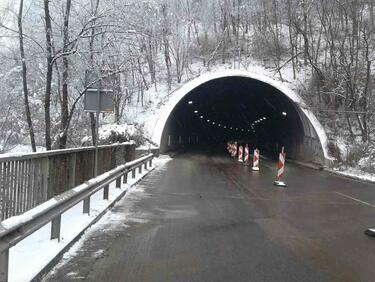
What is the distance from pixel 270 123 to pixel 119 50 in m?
44.7

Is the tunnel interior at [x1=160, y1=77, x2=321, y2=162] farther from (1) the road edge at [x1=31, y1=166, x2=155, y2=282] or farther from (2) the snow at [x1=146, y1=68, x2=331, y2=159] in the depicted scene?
(1) the road edge at [x1=31, y1=166, x2=155, y2=282]

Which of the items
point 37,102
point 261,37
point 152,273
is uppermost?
point 261,37

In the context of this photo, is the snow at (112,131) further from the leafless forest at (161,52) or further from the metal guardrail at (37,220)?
the metal guardrail at (37,220)

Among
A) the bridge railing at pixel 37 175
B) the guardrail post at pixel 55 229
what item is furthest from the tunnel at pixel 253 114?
the guardrail post at pixel 55 229

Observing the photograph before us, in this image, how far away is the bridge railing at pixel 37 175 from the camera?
6.42 metres

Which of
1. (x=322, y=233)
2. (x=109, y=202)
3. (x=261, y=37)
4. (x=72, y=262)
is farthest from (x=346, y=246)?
(x=261, y=37)

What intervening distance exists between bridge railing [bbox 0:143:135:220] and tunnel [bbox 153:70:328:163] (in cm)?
2742

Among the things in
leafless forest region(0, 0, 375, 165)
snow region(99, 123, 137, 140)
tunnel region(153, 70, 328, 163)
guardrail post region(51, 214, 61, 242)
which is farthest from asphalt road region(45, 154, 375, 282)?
tunnel region(153, 70, 328, 163)

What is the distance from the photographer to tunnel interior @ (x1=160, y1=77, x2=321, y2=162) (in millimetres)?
42719

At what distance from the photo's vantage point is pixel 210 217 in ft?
38.3

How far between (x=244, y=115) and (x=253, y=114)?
901 centimetres

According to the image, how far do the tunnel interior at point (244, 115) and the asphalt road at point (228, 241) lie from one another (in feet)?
79.9

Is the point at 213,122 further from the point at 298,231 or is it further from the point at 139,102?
the point at 298,231

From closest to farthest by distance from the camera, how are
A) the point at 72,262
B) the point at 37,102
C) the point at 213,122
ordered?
the point at 72,262
the point at 37,102
the point at 213,122
